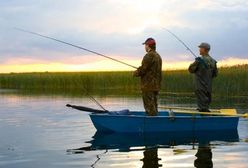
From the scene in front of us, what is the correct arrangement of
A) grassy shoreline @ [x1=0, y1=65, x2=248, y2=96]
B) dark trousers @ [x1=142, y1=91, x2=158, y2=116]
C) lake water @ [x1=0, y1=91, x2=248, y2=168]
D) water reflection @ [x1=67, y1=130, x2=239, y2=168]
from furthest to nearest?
1. grassy shoreline @ [x1=0, y1=65, x2=248, y2=96]
2. dark trousers @ [x1=142, y1=91, x2=158, y2=116]
3. water reflection @ [x1=67, y1=130, x2=239, y2=168]
4. lake water @ [x1=0, y1=91, x2=248, y2=168]

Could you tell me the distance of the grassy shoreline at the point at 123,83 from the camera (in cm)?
2564

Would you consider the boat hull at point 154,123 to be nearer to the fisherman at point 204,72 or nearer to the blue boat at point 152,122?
the blue boat at point 152,122

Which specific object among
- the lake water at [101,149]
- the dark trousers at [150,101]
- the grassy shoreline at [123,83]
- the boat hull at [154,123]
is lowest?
the lake water at [101,149]

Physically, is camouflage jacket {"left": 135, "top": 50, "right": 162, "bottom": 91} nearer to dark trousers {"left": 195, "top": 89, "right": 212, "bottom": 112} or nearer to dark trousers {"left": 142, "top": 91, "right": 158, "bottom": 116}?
dark trousers {"left": 142, "top": 91, "right": 158, "bottom": 116}

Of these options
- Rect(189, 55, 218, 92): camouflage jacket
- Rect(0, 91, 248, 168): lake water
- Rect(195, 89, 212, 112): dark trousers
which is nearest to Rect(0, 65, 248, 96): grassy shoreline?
Rect(0, 91, 248, 168): lake water

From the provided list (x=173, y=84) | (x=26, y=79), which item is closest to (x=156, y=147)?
(x=173, y=84)

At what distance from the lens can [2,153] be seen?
30.4 ft

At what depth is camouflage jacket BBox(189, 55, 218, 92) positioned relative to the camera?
39.5 feet

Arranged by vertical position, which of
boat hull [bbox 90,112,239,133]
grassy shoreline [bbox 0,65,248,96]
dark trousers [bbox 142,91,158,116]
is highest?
grassy shoreline [bbox 0,65,248,96]

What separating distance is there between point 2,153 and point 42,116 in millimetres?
7202

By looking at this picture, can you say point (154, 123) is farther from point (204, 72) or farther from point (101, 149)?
point (101, 149)

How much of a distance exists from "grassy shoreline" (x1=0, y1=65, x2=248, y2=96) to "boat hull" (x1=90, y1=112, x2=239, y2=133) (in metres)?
5.90

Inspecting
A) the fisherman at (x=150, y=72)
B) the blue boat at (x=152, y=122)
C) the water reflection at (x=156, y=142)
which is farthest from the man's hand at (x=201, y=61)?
the water reflection at (x=156, y=142)

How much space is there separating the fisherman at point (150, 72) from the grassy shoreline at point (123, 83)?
6.31 m
